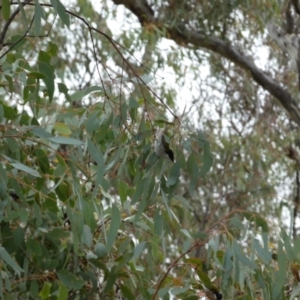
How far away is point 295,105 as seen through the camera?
5453mm

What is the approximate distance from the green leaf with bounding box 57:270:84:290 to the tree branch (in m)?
3.27

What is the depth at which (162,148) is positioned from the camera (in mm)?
1675

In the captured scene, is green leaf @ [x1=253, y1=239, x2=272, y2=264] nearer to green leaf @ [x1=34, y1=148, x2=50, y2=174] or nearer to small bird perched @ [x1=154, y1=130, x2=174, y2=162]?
small bird perched @ [x1=154, y1=130, x2=174, y2=162]

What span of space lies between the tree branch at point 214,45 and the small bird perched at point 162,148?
3401 millimetres

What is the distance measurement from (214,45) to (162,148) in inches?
147

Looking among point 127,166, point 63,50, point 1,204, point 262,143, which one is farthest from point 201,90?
point 1,204

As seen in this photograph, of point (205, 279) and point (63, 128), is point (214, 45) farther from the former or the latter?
point (205, 279)

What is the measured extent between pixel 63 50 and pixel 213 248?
430 centimetres

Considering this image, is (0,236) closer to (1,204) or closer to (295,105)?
(1,204)

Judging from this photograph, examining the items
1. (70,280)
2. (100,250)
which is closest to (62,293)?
(70,280)

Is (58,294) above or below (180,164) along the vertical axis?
below

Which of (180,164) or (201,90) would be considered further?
(201,90)

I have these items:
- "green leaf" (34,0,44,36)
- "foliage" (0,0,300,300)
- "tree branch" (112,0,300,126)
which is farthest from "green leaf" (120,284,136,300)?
"tree branch" (112,0,300,126)

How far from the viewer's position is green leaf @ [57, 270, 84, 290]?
1.88 metres
